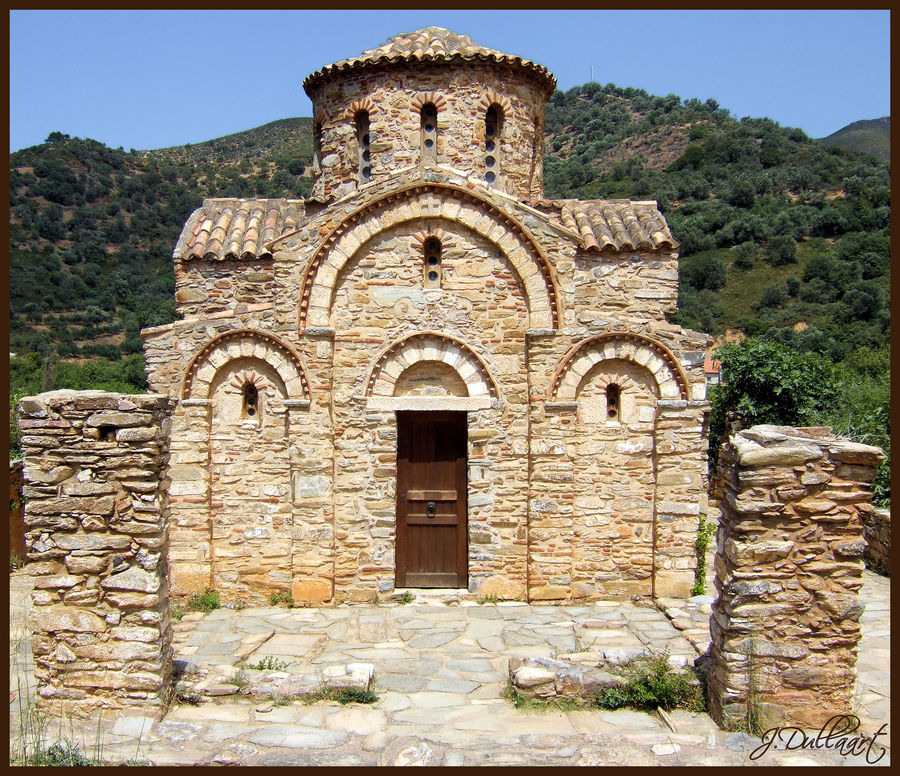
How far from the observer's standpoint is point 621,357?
31.1 feet

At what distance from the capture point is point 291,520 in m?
9.48

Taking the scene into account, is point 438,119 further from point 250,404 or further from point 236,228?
point 250,404

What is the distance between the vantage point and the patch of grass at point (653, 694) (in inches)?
256

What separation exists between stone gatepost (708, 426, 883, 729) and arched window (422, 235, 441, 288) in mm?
4630

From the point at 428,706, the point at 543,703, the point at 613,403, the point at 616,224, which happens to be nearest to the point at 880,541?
the point at 613,403

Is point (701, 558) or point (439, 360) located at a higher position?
point (439, 360)

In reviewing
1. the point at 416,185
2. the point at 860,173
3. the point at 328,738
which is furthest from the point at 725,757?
the point at 860,173

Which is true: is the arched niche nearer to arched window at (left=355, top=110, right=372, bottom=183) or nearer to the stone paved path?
the stone paved path

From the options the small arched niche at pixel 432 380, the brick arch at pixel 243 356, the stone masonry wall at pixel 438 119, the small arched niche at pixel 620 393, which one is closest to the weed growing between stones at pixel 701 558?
the small arched niche at pixel 620 393

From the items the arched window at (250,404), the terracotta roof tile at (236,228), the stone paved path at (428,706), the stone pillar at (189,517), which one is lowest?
the stone paved path at (428,706)

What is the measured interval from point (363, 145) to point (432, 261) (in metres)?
2.42

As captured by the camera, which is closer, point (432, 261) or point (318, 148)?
point (432, 261)

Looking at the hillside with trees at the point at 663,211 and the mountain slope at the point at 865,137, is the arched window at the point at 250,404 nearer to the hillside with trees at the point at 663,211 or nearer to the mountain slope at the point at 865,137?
the hillside with trees at the point at 663,211

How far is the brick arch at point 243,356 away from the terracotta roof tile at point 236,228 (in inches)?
44.0
